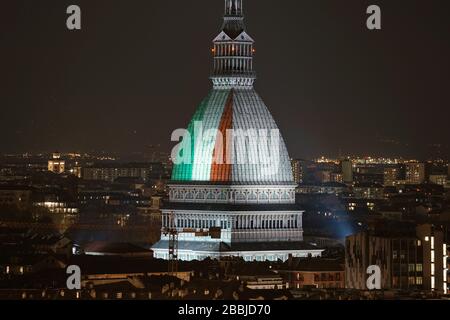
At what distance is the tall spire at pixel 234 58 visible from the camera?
133 metres

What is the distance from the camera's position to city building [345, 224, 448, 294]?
111750 millimetres

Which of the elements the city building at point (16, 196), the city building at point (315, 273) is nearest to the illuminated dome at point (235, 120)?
the city building at point (315, 273)

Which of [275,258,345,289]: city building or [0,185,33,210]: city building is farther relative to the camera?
[0,185,33,210]: city building

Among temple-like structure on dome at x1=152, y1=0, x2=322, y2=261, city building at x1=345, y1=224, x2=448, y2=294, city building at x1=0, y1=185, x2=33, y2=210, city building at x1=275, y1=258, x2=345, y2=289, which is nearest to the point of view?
city building at x1=345, y1=224, x2=448, y2=294

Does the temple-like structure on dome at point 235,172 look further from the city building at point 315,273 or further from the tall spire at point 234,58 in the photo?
the city building at point 315,273

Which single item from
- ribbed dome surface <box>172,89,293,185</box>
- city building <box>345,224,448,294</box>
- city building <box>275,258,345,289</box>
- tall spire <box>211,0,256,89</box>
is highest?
tall spire <box>211,0,256,89</box>

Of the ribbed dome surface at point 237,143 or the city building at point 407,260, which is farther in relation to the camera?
the ribbed dome surface at point 237,143

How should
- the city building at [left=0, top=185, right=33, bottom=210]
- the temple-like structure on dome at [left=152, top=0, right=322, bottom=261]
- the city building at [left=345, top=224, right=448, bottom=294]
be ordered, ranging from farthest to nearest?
the city building at [left=0, top=185, right=33, bottom=210] → the temple-like structure on dome at [left=152, top=0, right=322, bottom=261] → the city building at [left=345, top=224, right=448, bottom=294]

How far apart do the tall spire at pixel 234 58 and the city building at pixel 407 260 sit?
19.0 m

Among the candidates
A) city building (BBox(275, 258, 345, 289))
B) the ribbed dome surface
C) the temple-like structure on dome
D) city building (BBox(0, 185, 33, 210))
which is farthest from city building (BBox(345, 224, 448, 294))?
city building (BBox(0, 185, 33, 210))

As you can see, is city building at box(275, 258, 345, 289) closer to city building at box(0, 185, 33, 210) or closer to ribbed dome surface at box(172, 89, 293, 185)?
ribbed dome surface at box(172, 89, 293, 185)

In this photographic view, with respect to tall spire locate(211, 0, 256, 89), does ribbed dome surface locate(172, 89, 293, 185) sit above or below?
below
